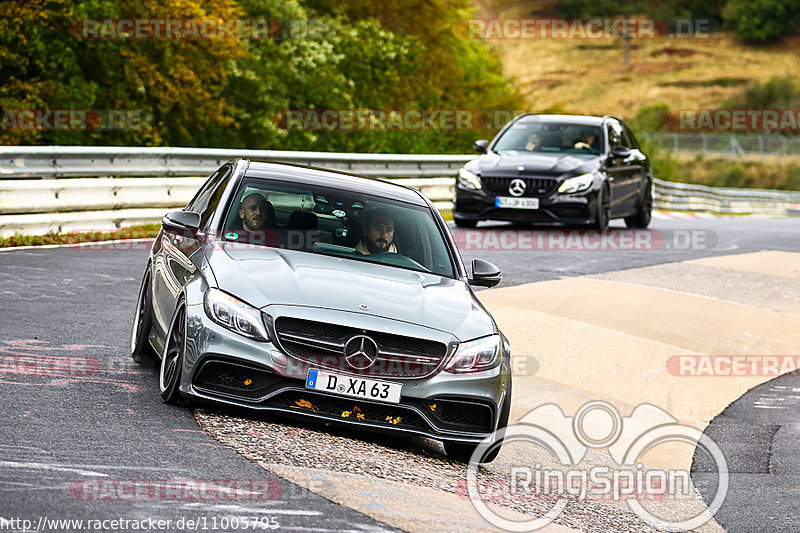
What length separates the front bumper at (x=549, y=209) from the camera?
713 inches

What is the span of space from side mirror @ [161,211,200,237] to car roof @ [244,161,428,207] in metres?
0.51

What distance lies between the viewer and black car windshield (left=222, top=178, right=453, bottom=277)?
25.7 feet

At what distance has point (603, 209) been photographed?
62.1 ft

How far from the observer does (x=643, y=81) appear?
132250 millimetres

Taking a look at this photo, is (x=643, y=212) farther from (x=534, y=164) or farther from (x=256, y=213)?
(x=256, y=213)

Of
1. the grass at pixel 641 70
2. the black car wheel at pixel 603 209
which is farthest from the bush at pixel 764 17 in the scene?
the black car wheel at pixel 603 209

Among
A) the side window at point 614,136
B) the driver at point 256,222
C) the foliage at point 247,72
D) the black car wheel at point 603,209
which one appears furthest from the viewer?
the foliage at point 247,72

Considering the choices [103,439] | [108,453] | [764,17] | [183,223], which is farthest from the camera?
[764,17]

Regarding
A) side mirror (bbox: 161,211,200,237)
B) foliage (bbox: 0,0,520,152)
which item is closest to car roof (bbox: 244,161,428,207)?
side mirror (bbox: 161,211,200,237)

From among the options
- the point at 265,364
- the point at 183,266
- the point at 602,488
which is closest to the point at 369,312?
the point at 265,364

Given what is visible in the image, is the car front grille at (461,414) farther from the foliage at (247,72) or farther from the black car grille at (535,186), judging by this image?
the foliage at (247,72)

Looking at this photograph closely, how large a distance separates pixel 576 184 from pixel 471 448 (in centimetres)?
1159

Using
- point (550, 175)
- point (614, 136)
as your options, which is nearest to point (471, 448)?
point (550, 175)

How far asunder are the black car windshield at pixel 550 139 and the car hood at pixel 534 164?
1.27 ft
